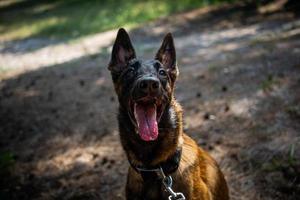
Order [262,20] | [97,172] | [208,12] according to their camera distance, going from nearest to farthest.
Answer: [97,172] < [262,20] < [208,12]

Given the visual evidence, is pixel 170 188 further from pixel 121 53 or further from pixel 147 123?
pixel 121 53

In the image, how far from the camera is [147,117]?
3.32 metres

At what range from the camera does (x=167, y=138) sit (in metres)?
3.48

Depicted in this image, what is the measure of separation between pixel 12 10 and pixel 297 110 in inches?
939

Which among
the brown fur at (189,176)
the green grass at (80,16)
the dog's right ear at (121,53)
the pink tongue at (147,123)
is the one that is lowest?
the green grass at (80,16)

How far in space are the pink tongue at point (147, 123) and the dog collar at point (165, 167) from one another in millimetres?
299

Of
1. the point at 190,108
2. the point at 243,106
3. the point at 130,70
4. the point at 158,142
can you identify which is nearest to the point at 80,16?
the point at 190,108

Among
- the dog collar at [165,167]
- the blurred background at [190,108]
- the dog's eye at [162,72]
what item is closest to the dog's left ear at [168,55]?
the dog's eye at [162,72]

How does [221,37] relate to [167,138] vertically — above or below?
below

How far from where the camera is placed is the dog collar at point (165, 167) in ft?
11.2

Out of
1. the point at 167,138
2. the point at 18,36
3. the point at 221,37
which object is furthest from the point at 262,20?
the point at 18,36

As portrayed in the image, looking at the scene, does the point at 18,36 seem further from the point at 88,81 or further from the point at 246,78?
the point at 246,78

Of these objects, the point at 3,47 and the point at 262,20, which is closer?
the point at 262,20

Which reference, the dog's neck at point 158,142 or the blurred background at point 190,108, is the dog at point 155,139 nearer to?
the dog's neck at point 158,142
